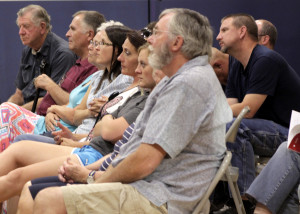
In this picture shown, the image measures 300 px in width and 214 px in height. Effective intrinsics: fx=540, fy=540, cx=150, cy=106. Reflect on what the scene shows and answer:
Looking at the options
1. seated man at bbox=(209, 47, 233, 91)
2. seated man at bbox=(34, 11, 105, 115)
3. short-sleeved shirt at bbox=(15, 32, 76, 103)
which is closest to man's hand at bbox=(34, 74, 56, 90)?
seated man at bbox=(34, 11, 105, 115)

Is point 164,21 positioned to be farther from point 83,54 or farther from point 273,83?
Answer: point 83,54

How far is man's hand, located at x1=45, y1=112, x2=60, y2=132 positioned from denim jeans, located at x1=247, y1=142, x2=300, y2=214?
173 centimetres

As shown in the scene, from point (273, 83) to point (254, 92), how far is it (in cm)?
14

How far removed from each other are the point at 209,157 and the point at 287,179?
0.68m

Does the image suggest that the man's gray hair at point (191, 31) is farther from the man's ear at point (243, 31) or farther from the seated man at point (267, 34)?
the seated man at point (267, 34)

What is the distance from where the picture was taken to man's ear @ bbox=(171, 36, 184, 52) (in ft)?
7.32

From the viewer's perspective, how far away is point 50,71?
4898 mm

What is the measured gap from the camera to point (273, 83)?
343 cm

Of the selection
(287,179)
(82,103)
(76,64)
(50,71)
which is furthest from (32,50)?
(287,179)

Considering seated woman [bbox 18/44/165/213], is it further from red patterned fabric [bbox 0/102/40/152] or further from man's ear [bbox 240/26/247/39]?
red patterned fabric [bbox 0/102/40/152]

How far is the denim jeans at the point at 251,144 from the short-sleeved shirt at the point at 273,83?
177mm

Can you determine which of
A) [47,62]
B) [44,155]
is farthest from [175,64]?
[47,62]

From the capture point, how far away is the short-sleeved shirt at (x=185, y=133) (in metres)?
2.07

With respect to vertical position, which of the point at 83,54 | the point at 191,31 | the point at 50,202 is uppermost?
the point at 191,31
